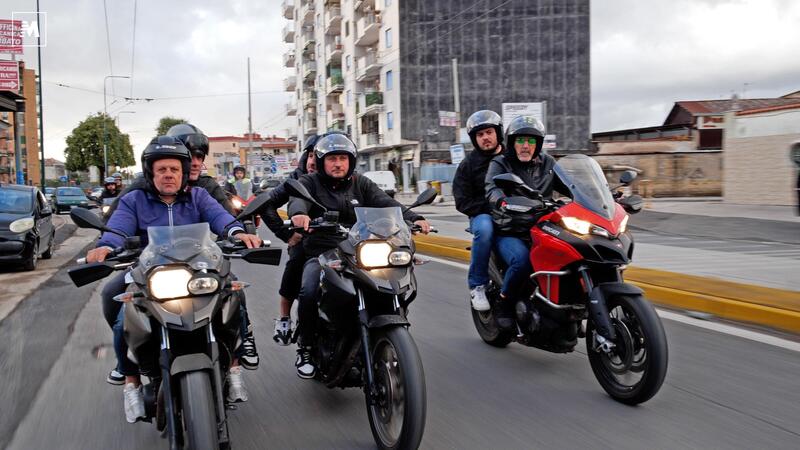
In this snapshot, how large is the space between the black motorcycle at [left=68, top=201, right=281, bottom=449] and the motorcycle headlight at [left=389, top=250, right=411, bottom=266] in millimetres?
740

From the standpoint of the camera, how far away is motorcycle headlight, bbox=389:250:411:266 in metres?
3.31

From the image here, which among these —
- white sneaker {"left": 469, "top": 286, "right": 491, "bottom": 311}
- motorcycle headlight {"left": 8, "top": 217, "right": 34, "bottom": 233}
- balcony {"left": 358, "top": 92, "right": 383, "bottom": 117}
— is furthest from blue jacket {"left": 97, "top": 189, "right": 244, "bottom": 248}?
balcony {"left": 358, "top": 92, "right": 383, "bottom": 117}

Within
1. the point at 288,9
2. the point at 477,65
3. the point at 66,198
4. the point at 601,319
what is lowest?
the point at 601,319

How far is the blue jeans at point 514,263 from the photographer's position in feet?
15.3

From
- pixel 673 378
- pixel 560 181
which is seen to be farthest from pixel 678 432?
pixel 560 181

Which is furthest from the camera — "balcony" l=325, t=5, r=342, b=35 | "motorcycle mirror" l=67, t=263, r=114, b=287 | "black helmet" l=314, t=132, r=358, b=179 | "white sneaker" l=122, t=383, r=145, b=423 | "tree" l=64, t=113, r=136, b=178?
"tree" l=64, t=113, r=136, b=178

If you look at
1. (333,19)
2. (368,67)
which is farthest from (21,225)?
(333,19)

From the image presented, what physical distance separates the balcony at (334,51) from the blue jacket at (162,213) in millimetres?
58519

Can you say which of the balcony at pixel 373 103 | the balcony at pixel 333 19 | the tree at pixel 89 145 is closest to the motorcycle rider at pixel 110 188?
the balcony at pixel 373 103

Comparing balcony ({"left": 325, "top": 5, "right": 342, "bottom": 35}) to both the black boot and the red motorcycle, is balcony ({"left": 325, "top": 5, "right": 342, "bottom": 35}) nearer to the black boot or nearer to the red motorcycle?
the black boot

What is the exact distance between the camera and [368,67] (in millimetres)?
51344

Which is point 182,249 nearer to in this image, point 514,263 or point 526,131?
point 514,263

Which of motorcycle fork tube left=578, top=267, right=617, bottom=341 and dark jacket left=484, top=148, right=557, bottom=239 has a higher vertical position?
dark jacket left=484, top=148, right=557, bottom=239

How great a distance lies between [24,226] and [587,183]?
32.5 ft
